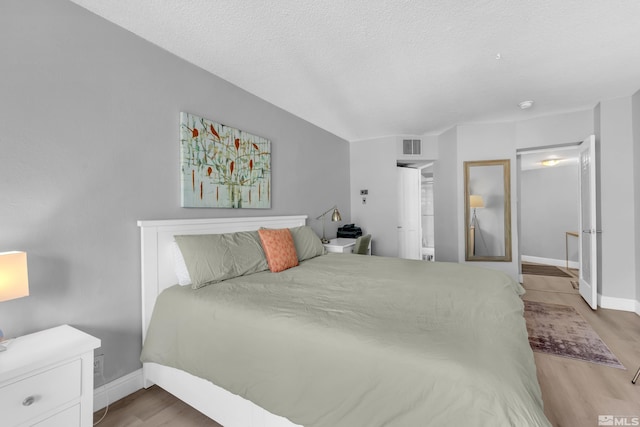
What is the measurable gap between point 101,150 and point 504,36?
296cm

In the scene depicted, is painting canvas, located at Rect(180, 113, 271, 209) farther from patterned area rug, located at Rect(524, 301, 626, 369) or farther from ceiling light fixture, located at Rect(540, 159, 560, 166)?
ceiling light fixture, located at Rect(540, 159, 560, 166)

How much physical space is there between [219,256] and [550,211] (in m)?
7.31

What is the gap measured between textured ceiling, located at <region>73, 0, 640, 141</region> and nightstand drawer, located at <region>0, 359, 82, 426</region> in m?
2.08

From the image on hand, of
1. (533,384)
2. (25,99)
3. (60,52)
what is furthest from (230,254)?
(533,384)

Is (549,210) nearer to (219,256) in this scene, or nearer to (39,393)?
(219,256)

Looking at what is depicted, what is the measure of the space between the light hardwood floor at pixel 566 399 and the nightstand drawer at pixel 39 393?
54 cm

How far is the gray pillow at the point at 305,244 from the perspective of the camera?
2.92m

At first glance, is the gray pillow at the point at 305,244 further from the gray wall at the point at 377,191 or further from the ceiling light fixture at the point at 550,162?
the ceiling light fixture at the point at 550,162

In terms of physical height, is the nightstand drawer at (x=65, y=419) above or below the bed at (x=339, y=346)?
below

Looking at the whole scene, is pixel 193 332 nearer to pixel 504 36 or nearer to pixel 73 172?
pixel 73 172

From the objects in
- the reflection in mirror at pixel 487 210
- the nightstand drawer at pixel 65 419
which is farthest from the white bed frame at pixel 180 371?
the reflection in mirror at pixel 487 210

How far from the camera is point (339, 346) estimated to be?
116cm

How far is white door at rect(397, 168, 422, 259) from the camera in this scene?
5.00 m

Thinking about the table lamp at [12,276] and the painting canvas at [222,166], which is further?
the painting canvas at [222,166]
